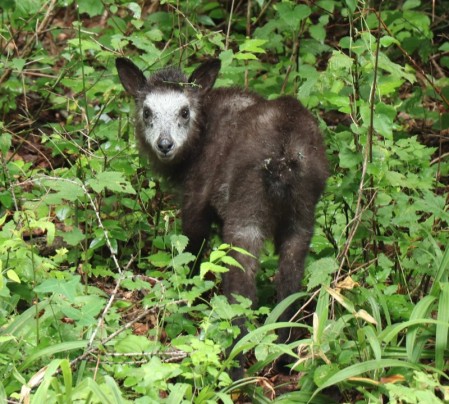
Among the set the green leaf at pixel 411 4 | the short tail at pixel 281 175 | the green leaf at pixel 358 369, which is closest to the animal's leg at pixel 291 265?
the short tail at pixel 281 175

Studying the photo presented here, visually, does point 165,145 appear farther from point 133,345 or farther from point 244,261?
point 133,345

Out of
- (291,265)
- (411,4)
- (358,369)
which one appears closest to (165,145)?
(291,265)

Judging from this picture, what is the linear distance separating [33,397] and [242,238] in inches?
78.7

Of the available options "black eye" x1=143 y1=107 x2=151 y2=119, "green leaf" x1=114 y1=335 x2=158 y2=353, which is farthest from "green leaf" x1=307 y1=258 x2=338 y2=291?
"black eye" x1=143 y1=107 x2=151 y2=119

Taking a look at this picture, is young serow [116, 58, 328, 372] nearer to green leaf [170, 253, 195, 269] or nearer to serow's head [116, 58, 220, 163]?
serow's head [116, 58, 220, 163]

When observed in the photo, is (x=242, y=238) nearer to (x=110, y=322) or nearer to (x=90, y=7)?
(x=110, y=322)

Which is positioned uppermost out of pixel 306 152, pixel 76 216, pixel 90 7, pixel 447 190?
pixel 90 7

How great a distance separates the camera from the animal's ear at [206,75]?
24.2 feet

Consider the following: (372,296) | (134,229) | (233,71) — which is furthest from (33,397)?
(233,71)

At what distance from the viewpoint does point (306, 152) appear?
612cm

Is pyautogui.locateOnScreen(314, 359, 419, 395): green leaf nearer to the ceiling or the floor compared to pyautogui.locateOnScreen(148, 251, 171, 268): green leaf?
nearer to the ceiling

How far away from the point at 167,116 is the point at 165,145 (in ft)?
1.42

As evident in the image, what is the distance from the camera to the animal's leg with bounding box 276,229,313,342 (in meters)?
6.30

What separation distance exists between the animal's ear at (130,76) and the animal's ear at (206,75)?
44 cm
